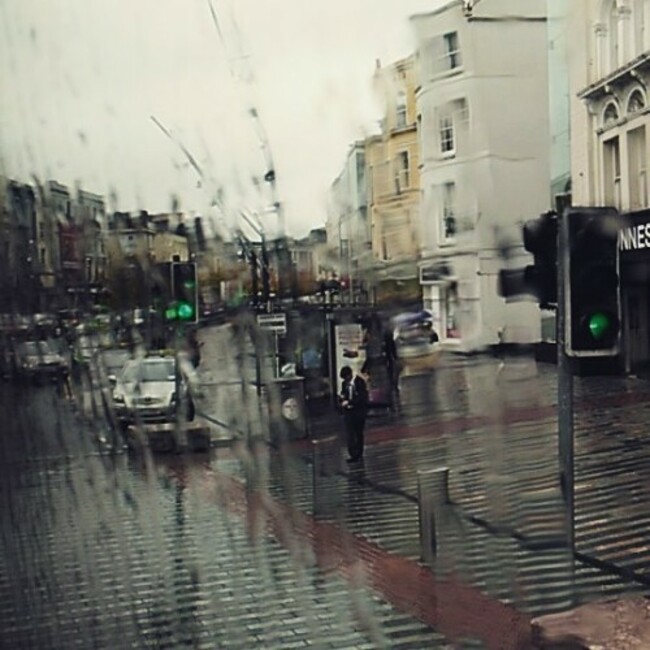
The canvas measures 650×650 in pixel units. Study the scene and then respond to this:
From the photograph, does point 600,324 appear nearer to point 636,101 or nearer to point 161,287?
point 636,101

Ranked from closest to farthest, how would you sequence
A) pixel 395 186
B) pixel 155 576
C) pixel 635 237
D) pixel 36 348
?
pixel 635 237, pixel 395 186, pixel 155 576, pixel 36 348

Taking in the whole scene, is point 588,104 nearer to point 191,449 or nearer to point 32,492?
point 191,449

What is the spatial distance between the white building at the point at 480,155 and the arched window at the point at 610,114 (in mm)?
37

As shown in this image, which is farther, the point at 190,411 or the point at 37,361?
the point at 37,361

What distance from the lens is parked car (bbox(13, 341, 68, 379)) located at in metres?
1.13

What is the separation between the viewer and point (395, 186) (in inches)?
26.0

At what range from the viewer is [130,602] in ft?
3.21

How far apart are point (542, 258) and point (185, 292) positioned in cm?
32

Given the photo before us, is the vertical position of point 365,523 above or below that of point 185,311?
below

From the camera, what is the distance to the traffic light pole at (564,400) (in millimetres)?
575

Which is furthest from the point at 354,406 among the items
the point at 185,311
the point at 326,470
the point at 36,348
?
the point at 36,348

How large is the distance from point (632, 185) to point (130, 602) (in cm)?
66

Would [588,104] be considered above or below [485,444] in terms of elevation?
above

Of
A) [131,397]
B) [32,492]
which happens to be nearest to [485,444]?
[131,397]
